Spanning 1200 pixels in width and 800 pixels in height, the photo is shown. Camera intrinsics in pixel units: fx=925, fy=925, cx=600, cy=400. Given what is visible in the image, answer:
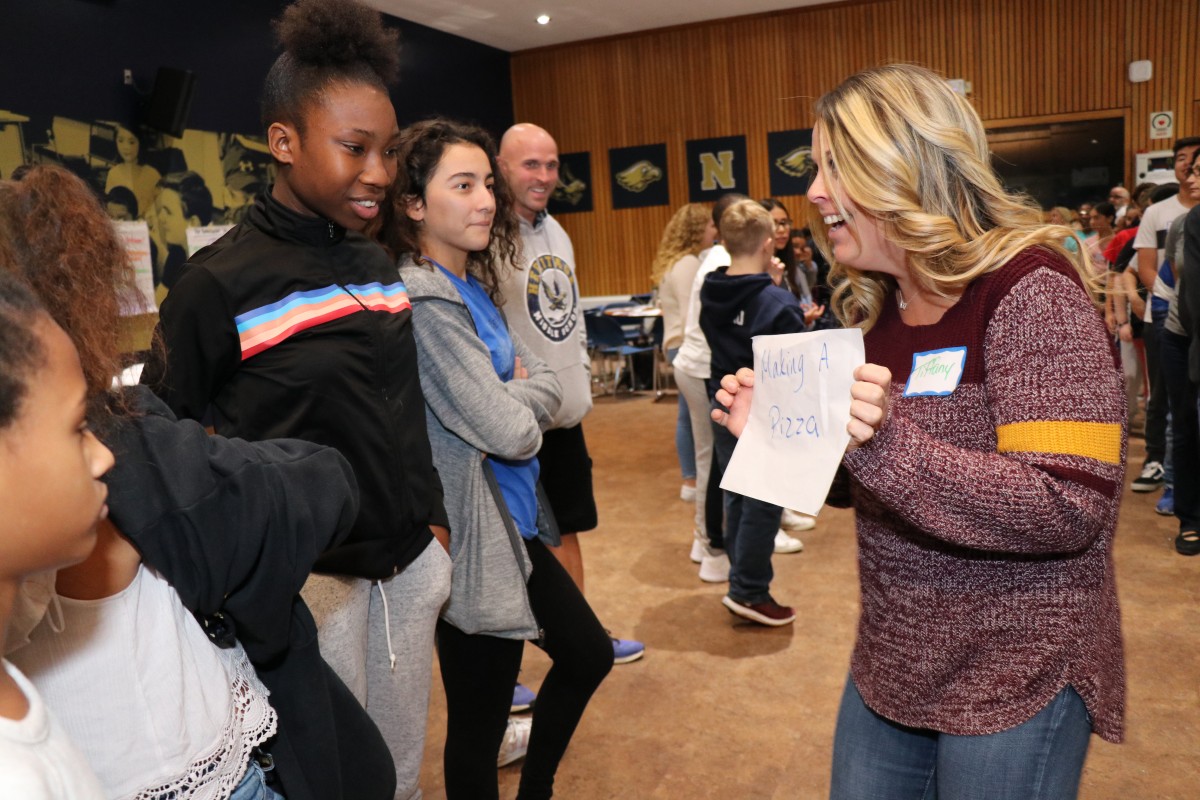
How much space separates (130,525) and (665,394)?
879 centimetres

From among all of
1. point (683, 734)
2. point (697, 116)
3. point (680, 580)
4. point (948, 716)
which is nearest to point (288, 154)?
point (948, 716)

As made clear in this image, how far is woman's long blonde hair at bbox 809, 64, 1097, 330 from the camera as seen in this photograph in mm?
1272

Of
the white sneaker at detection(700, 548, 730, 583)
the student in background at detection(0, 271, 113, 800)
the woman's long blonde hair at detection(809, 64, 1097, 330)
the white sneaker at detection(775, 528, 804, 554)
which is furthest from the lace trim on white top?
the white sneaker at detection(775, 528, 804, 554)

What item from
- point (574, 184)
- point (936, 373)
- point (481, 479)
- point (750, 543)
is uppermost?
point (574, 184)

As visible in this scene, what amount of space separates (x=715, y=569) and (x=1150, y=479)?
2730 mm

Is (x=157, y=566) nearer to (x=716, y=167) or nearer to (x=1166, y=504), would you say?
(x=1166, y=504)

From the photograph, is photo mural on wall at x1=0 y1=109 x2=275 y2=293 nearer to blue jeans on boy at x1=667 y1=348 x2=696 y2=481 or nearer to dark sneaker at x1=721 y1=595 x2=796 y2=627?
blue jeans on boy at x1=667 y1=348 x2=696 y2=481

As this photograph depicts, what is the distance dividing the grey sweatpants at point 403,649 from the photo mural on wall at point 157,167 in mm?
4446

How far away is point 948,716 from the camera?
130 cm

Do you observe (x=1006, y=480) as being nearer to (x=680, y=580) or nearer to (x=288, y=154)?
(x=288, y=154)

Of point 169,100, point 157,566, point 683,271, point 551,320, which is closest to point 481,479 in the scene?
point 157,566

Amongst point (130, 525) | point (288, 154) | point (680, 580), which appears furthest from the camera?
point (680, 580)

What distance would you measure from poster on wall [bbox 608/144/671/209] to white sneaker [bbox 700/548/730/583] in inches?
323

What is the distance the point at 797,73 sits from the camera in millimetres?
10992
